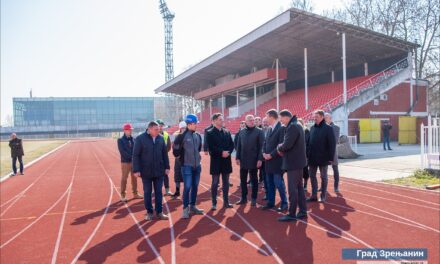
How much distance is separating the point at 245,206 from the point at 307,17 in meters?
16.1

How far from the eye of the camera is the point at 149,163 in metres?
6.08

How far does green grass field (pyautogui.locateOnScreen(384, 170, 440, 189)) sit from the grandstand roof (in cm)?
1276

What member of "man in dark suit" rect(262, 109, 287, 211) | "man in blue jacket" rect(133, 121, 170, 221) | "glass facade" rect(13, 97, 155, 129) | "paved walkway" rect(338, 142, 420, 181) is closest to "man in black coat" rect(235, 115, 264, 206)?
"man in dark suit" rect(262, 109, 287, 211)

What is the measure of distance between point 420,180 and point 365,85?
1678 cm

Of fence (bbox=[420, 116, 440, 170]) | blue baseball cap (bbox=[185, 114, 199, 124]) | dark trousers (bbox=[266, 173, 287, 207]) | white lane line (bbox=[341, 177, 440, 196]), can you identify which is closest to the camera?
blue baseball cap (bbox=[185, 114, 199, 124])

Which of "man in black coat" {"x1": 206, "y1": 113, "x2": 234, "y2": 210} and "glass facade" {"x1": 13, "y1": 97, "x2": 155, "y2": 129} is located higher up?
"glass facade" {"x1": 13, "y1": 97, "x2": 155, "y2": 129}

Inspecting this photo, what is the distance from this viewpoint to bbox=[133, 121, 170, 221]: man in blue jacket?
6.08 meters

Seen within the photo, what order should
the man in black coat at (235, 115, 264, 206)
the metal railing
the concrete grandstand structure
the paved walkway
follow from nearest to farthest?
the man in black coat at (235, 115, 264, 206) → the paved walkway → the concrete grandstand structure → the metal railing

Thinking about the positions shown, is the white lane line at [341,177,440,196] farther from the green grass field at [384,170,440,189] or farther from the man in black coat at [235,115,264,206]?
the man in black coat at [235,115,264,206]

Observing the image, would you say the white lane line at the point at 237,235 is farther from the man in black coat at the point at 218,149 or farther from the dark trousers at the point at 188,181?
the man in black coat at the point at 218,149

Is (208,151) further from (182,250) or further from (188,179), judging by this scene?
(182,250)

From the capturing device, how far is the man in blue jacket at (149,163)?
608 centimetres

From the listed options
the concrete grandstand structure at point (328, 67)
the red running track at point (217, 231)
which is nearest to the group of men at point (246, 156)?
the red running track at point (217, 231)

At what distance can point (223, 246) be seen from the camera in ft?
15.4
